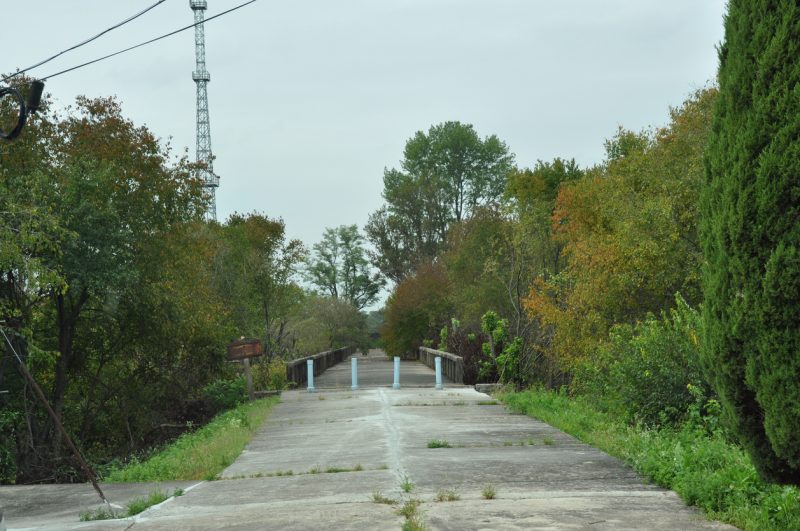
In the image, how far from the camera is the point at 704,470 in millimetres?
7980

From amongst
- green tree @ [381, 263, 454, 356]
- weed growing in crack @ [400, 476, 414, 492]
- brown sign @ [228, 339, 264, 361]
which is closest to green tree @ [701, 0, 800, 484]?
weed growing in crack @ [400, 476, 414, 492]

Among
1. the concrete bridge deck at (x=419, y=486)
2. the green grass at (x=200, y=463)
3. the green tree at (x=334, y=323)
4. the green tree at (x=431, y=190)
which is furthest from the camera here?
the green tree at (x=431, y=190)

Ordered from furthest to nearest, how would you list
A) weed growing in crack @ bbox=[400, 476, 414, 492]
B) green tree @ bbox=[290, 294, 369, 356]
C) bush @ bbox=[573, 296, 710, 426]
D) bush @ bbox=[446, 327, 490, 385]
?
green tree @ bbox=[290, 294, 369, 356], bush @ bbox=[446, 327, 490, 385], bush @ bbox=[573, 296, 710, 426], weed growing in crack @ bbox=[400, 476, 414, 492]

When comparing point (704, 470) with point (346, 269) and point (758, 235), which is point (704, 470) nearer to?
point (758, 235)

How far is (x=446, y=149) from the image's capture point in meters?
72.8

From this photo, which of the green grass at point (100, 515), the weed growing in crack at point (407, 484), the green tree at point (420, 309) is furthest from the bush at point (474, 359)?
the green grass at point (100, 515)

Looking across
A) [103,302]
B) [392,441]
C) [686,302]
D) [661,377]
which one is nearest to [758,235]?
[661,377]

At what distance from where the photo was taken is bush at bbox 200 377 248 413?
24.6 m

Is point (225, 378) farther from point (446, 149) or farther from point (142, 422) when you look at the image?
point (446, 149)

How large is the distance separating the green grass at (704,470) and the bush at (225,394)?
13577 mm

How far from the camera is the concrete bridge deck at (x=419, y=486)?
22.9ft

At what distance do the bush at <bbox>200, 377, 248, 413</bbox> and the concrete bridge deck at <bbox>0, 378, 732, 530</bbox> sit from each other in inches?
402

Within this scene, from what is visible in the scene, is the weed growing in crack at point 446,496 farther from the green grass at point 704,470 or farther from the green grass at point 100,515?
the green grass at point 100,515

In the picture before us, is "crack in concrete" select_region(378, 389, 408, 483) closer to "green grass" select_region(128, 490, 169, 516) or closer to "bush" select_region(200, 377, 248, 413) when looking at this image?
"green grass" select_region(128, 490, 169, 516)
